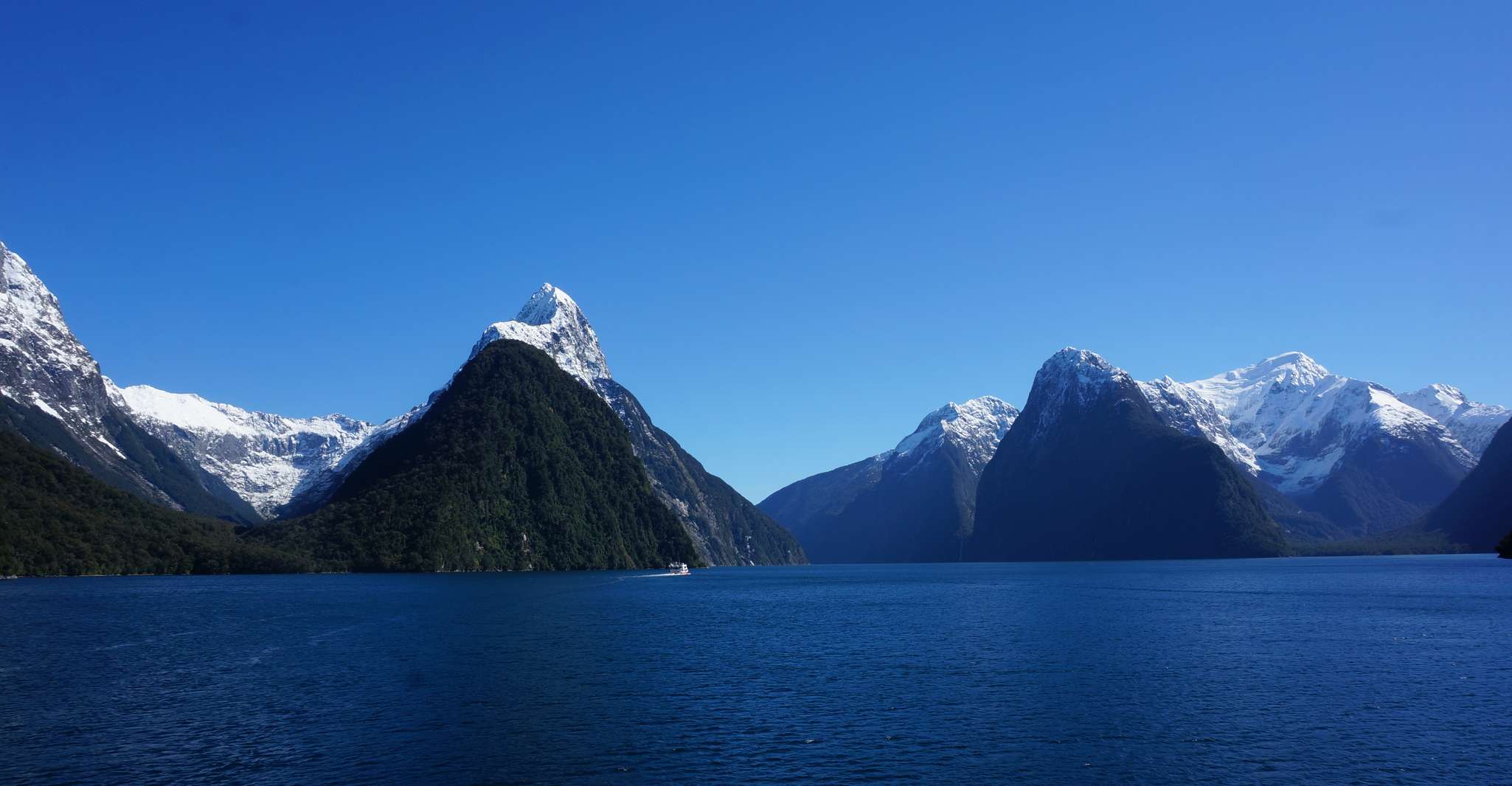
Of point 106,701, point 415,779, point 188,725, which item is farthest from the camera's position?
point 106,701

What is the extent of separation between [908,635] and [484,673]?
51804 millimetres

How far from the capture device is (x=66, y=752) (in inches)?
2261

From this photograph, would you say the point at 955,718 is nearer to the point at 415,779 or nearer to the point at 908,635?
the point at 415,779

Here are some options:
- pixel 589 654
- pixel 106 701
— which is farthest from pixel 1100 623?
pixel 106 701

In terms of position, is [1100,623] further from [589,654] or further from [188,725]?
[188,725]

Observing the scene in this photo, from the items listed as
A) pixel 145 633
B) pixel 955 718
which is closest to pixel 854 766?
pixel 955 718

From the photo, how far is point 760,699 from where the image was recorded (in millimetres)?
75188

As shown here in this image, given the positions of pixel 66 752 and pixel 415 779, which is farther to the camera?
pixel 66 752

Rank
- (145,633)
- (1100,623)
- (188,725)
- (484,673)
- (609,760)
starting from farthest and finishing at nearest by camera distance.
A: (1100,623), (145,633), (484,673), (188,725), (609,760)

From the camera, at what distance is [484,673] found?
8719cm

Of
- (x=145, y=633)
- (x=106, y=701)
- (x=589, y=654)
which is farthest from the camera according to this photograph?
(x=145, y=633)

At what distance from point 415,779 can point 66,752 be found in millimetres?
22027

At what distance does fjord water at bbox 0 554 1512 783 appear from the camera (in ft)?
181

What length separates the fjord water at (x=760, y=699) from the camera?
55.3 meters
